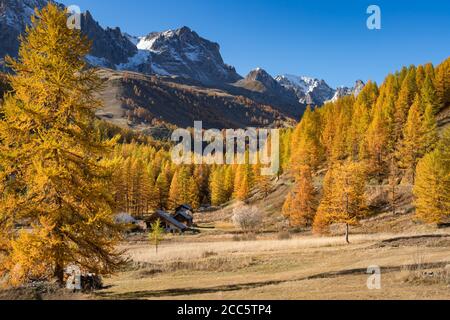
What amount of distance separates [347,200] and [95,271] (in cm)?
3366

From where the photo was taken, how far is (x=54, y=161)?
16672mm

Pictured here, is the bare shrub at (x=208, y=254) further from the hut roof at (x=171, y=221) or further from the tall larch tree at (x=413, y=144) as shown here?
the tall larch tree at (x=413, y=144)

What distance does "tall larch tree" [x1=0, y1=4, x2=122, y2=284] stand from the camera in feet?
52.1

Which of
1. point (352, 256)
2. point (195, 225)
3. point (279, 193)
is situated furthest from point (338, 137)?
point (352, 256)

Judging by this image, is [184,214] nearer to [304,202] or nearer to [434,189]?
[304,202]

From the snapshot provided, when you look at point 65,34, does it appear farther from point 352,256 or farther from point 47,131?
point 352,256

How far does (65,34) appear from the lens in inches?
701

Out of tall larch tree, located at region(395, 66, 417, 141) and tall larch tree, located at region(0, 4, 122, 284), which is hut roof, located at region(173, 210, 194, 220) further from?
tall larch tree, located at region(0, 4, 122, 284)

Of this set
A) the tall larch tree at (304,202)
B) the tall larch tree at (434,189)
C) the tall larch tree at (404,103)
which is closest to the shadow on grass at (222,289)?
the tall larch tree at (434,189)

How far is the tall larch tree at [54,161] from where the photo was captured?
52.1 ft

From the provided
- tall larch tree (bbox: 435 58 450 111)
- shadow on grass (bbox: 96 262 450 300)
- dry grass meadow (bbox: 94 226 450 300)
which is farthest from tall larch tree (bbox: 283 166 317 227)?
tall larch tree (bbox: 435 58 450 111)

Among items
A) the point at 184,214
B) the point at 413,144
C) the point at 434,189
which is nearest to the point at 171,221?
the point at 184,214

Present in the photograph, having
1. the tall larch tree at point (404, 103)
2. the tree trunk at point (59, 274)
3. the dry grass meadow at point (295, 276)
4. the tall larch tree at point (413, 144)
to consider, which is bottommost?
the dry grass meadow at point (295, 276)

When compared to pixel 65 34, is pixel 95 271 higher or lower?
lower
